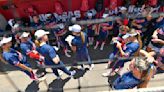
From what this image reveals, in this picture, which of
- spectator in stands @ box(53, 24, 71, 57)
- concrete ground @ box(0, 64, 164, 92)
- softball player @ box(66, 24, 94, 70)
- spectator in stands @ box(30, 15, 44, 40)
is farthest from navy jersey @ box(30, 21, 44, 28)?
concrete ground @ box(0, 64, 164, 92)

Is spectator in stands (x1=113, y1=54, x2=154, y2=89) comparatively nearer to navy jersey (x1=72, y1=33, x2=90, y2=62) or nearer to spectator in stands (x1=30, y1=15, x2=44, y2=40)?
navy jersey (x1=72, y1=33, x2=90, y2=62)

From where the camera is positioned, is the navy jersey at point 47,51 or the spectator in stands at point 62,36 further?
the spectator in stands at point 62,36

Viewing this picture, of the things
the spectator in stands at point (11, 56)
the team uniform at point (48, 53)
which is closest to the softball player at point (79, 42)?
the team uniform at point (48, 53)

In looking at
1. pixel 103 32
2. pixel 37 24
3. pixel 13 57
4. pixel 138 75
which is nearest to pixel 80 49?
pixel 103 32

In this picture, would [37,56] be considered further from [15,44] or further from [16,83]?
[15,44]

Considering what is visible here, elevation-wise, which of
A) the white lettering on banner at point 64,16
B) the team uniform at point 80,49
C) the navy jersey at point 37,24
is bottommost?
the team uniform at point 80,49

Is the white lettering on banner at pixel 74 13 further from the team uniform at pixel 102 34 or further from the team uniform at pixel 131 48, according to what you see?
the team uniform at pixel 131 48

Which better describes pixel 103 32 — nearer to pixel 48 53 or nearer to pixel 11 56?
pixel 48 53

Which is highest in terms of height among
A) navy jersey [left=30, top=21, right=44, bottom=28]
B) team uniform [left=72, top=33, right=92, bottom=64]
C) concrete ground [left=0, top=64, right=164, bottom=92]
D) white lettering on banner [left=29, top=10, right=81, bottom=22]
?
white lettering on banner [left=29, top=10, right=81, bottom=22]

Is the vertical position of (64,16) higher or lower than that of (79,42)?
higher

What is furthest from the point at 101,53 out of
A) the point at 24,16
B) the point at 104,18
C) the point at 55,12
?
the point at 24,16

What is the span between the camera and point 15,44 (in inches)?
324

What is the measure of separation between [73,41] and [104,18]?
1087 millimetres

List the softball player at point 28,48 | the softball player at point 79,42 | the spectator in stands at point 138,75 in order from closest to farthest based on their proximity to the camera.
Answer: the spectator in stands at point 138,75, the softball player at point 79,42, the softball player at point 28,48
